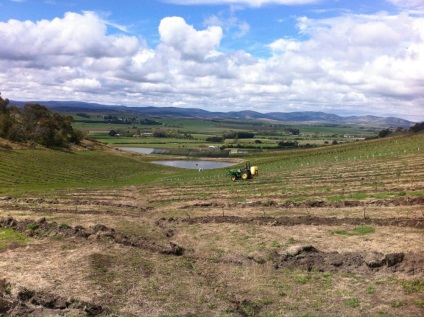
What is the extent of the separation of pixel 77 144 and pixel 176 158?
3665 cm

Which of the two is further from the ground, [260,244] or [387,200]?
[387,200]

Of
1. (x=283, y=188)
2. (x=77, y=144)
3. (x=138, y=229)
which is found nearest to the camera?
(x=138, y=229)

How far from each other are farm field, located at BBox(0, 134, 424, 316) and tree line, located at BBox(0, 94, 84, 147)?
2852 inches

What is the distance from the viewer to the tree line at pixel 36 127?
10075 centimetres

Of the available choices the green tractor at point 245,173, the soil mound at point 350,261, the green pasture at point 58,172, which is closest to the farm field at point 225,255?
the soil mound at point 350,261

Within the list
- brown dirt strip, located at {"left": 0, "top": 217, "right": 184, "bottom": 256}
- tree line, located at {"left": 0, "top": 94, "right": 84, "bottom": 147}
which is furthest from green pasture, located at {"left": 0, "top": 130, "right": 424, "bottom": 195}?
tree line, located at {"left": 0, "top": 94, "right": 84, "bottom": 147}

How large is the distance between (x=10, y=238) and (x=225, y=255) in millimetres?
13942

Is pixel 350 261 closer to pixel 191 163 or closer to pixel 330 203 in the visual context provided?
pixel 330 203

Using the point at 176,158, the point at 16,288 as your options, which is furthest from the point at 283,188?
the point at 176,158

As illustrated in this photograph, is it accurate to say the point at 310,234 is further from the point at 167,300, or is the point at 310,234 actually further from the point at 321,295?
the point at 167,300

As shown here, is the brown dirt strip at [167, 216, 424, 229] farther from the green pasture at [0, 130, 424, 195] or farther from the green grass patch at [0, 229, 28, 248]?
the green grass patch at [0, 229, 28, 248]

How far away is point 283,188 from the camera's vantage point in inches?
1644

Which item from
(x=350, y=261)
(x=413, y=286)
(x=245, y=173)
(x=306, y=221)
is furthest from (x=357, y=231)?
(x=245, y=173)

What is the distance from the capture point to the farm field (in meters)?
14.5
